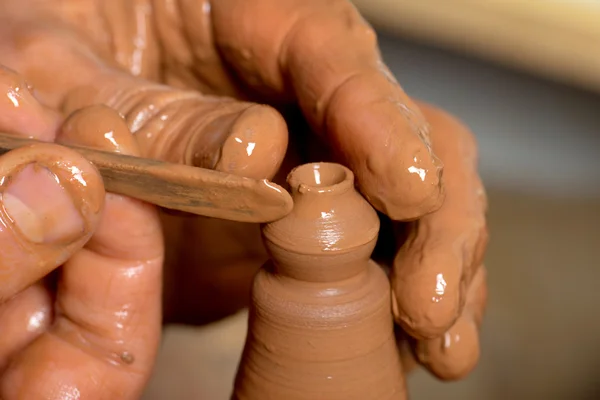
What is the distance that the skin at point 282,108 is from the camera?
0.74 meters

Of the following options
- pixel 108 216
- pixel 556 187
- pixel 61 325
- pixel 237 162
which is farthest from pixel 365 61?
pixel 556 187

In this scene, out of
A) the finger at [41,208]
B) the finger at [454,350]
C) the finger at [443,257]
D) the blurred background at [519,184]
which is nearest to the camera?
the finger at [41,208]

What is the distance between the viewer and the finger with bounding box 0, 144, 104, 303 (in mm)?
654

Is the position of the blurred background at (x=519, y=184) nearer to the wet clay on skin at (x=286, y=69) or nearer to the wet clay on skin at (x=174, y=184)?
the wet clay on skin at (x=286, y=69)

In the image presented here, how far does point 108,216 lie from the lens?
0.73 metres

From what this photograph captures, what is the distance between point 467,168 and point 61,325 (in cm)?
53

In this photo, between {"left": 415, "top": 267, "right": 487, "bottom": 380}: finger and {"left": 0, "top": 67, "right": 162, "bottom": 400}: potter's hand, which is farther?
{"left": 415, "top": 267, "right": 487, "bottom": 380}: finger

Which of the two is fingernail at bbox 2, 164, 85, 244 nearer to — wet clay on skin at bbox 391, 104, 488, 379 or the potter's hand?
the potter's hand

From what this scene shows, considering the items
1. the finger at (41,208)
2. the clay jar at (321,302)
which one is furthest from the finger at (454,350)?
the finger at (41,208)

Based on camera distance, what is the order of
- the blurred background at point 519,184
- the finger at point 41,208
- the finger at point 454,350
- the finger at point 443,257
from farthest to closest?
the blurred background at point 519,184
the finger at point 454,350
the finger at point 443,257
the finger at point 41,208

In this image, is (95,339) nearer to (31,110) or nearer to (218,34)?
(31,110)

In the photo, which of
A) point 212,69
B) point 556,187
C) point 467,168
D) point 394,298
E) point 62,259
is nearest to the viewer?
point 62,259

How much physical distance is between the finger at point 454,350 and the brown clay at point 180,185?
1.06ft

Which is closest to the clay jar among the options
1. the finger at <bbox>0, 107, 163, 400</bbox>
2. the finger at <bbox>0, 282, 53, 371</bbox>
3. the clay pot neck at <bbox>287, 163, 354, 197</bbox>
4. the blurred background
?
the clay pot neck at <bbox>287, 163, 354, 197</bbox>
